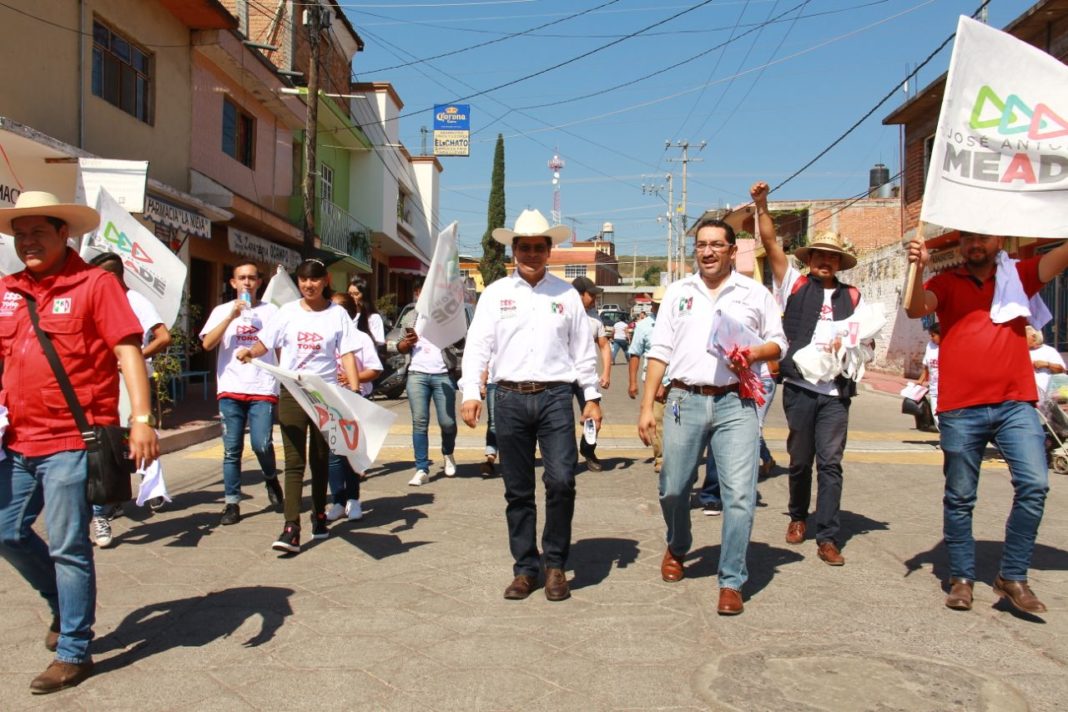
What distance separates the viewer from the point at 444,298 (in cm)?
762

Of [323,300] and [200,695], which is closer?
[200,695]

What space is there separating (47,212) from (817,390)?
14.0 ft

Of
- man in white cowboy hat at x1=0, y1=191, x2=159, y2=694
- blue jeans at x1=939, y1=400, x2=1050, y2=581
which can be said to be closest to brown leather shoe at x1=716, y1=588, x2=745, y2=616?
blue jeans at x1=939, y1=400, x2=1050, y2=581

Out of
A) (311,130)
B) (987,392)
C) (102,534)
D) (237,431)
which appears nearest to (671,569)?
(987,392)

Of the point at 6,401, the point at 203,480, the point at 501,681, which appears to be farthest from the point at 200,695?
the point at 203,480

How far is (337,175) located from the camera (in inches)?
1208

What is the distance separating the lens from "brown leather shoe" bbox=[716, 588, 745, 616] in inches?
178

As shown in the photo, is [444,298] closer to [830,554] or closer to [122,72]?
[830,554]

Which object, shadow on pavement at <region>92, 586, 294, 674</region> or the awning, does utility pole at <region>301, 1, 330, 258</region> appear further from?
the awning

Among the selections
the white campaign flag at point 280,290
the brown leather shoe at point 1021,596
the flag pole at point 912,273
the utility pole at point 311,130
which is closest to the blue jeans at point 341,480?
the white campaign flag at point 280,290

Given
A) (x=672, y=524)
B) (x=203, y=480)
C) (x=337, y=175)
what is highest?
(x=337, y=175)

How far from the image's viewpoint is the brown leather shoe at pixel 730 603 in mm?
4523

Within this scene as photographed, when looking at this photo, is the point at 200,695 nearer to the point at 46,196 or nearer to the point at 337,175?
the point at 46,196

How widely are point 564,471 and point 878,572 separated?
6.57 ft
